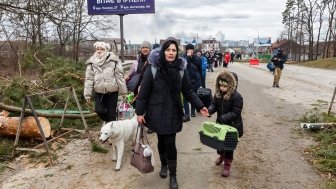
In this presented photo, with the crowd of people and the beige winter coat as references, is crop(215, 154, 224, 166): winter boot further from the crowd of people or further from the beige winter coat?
the beige winter coat

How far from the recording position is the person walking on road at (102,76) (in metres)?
Answer: 6.36

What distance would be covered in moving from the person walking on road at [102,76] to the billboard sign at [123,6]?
29.8 ft

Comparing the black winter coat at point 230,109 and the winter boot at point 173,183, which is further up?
the black winter coat at point 230,109

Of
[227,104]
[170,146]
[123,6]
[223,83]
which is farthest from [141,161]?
[123,6]

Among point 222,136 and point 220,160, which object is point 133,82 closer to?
point 220,160

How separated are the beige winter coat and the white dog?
69cm

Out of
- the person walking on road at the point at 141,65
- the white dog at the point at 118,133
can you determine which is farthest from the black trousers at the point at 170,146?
the person walking on road at the point at 141,65

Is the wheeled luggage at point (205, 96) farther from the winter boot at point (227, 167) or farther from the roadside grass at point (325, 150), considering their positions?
the winter boot at point (227, 167)

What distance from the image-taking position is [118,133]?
588 cm

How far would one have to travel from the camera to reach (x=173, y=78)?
4.92m

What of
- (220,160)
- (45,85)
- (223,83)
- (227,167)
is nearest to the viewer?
(223,83)

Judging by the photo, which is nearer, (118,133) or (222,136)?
(222,136)

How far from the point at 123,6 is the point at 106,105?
9204mm

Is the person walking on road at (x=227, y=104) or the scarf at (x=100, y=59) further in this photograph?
the scarf at (x=100, y=59)
